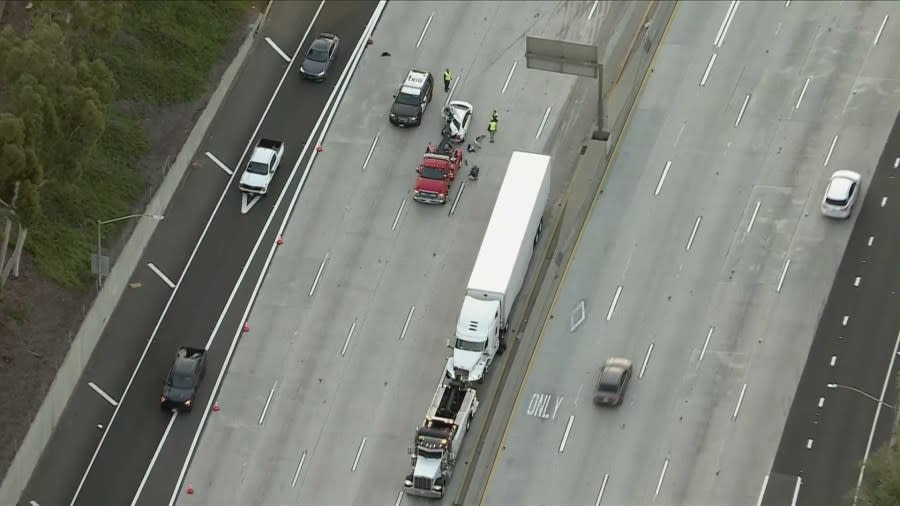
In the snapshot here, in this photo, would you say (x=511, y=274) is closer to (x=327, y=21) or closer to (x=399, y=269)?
(x=399, y=269)

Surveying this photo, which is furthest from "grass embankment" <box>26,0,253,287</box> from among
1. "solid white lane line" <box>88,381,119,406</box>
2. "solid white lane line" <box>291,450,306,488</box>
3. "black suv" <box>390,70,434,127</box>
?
"solid white lane line" <box>291,450,306,488</box>

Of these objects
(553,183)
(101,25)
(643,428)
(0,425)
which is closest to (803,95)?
(553,183)

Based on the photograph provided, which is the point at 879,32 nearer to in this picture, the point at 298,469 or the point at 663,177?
the point at 663,177

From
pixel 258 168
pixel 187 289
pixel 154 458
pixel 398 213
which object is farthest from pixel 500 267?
pixel 154 458

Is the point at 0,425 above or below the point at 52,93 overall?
below

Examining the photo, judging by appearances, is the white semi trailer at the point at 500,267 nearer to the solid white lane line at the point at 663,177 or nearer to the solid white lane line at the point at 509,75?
the solid white lane line at the point at 663,177

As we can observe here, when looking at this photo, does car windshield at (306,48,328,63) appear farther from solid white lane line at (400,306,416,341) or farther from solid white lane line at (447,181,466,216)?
solid white lane line at (400,306,416,341)
